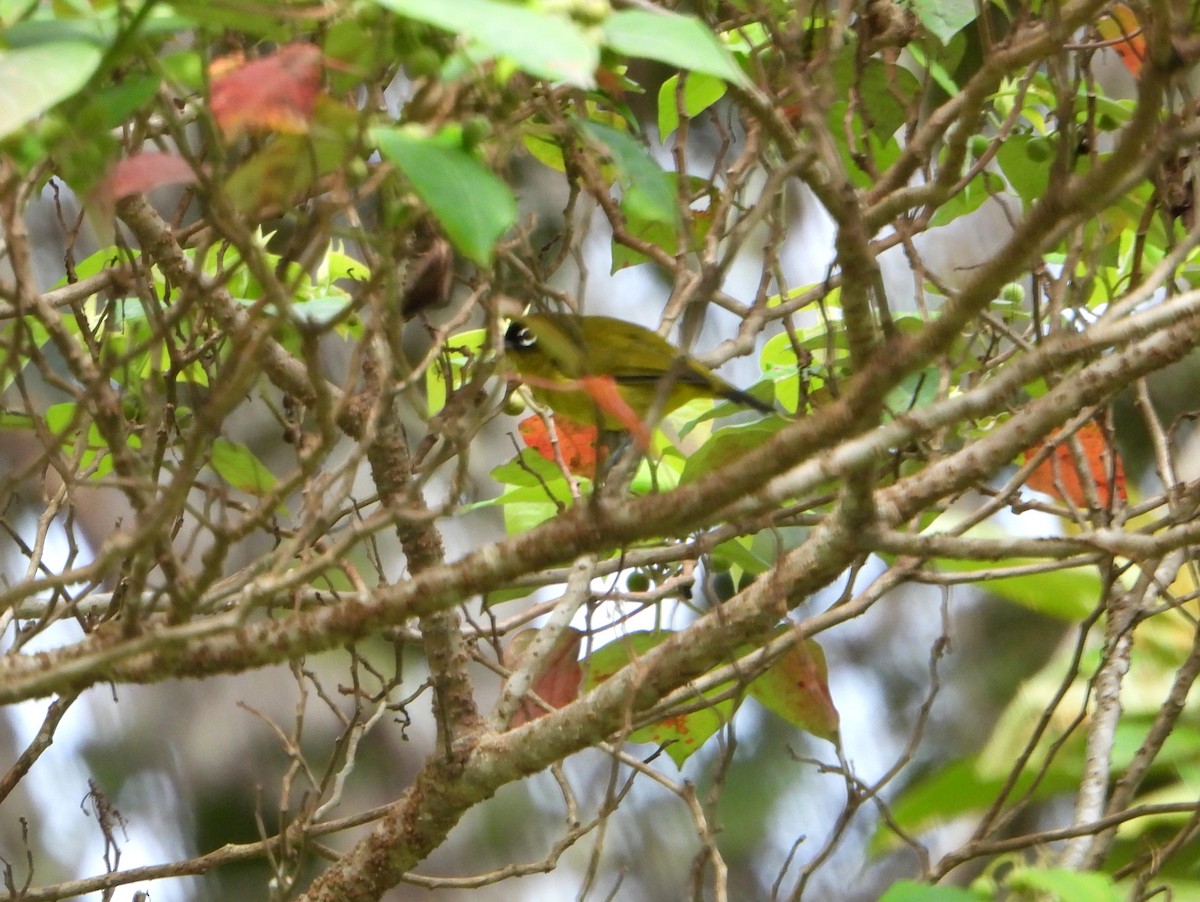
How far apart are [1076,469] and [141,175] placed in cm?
147

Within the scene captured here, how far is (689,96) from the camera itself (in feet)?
5.67

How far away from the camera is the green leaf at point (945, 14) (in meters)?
1.35

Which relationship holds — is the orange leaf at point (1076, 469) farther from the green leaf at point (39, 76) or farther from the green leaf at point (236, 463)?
the green leaf at point (39, 76)

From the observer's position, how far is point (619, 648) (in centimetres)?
182

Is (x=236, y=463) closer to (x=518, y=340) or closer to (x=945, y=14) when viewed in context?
(x=945, y=14)

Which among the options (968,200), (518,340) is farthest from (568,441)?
(518,340)

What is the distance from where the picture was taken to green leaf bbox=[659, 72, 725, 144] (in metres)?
1.65

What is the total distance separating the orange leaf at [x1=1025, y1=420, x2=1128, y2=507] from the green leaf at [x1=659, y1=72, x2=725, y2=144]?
2.09 ft

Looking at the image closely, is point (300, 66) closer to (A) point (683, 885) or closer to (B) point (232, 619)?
(B) point (232, 619)

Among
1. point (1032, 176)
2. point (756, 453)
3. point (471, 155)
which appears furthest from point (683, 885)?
point (471, 155)

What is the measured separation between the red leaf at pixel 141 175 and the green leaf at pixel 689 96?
3.33ft

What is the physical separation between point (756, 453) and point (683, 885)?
2.85 metres

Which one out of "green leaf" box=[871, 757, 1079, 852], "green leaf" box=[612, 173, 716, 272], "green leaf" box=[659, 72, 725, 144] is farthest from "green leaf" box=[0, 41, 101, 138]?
"green leaf" box=[871, 757, 1079, 852]

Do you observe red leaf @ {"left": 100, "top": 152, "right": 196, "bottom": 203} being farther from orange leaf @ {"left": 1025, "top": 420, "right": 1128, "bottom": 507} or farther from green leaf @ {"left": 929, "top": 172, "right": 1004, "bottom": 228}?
green leaf @ {"left": 929, "top": 172, "right": 1004, "bottom": 228}
